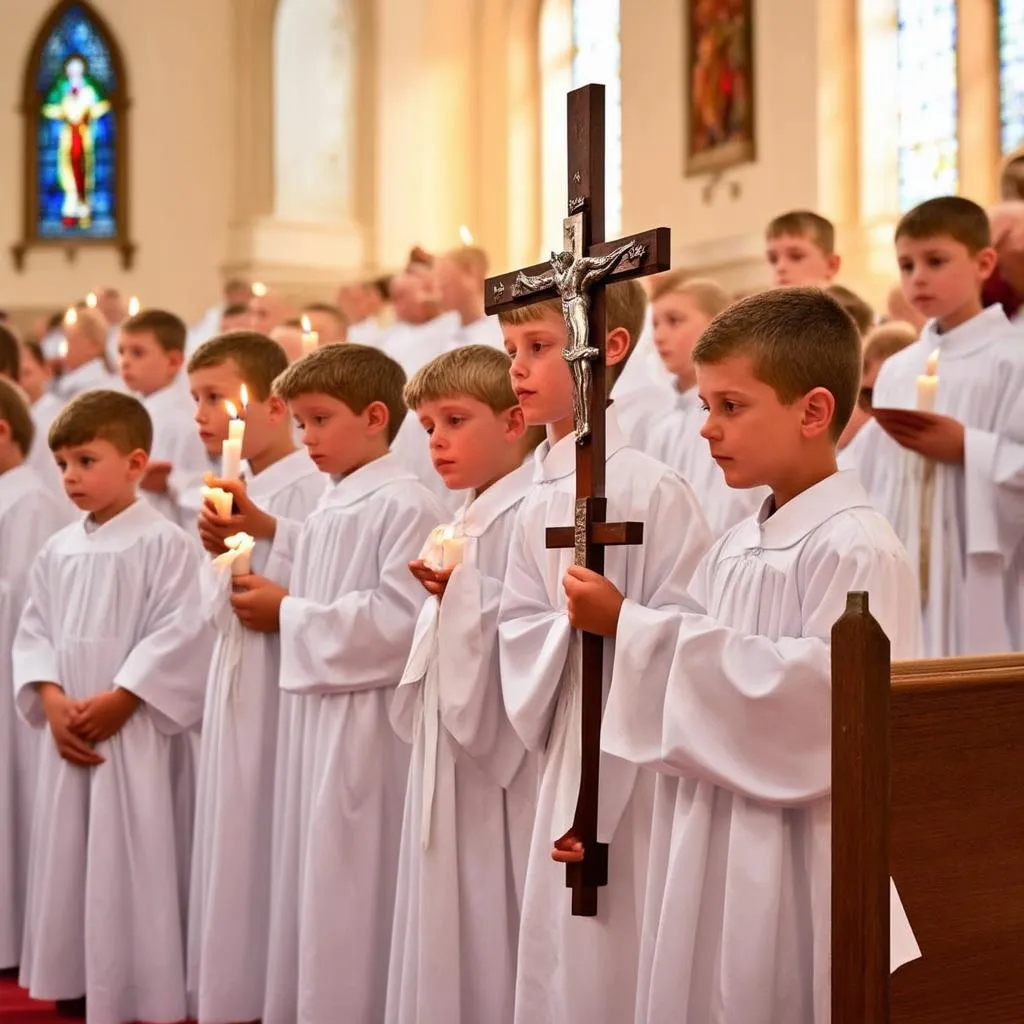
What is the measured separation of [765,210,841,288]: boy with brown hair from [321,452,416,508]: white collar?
9.13ft

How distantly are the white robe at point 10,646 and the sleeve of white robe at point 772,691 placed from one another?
11.4 feet

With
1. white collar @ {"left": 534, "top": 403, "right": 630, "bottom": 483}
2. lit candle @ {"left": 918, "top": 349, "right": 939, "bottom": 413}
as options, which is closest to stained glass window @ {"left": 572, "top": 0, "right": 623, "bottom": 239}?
lit candle @ {"left": 918, "top": 349, "right": 939, "bottom": 413}

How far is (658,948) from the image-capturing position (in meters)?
3.14

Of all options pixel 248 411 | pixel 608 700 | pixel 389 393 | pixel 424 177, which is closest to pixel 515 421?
pixel 389 393

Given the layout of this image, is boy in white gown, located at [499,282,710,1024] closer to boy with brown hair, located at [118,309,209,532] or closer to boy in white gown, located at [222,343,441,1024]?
boy in white gown, located at [222,343,441,1024]

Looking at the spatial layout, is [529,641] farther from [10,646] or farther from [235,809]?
[10,646]

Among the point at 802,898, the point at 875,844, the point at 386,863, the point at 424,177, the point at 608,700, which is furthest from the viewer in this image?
the point at 424,177

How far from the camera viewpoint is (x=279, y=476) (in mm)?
5277

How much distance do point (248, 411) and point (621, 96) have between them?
1062cm

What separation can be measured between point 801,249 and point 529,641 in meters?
3.71

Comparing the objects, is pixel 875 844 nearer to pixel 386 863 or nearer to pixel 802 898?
pixel 802 898

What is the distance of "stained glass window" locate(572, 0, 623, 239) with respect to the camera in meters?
15.7

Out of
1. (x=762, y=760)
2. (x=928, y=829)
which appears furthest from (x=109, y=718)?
(x=928, y=829)

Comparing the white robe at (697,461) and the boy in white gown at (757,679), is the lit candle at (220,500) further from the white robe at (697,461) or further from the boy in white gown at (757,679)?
the white robe at (697,461)
